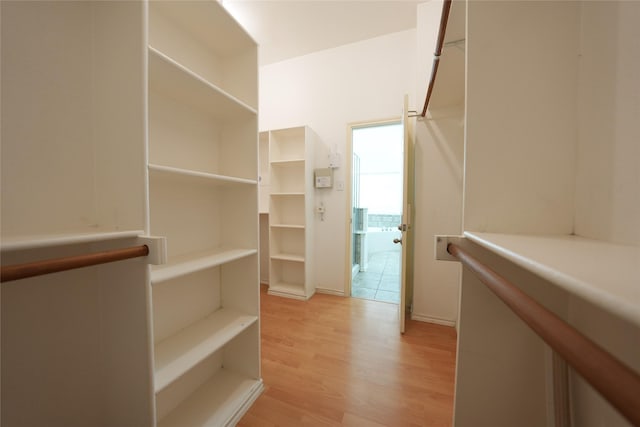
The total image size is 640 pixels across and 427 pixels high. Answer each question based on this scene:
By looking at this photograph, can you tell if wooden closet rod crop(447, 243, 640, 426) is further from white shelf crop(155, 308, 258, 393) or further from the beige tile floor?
the beige tile floor

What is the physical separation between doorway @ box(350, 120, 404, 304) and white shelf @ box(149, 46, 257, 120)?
7.78ft

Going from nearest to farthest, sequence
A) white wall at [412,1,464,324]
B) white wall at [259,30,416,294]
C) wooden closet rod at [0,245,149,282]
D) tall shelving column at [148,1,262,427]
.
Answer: wooden closet rod at [0,245,149,282] < tall shelving column at [148,1,262,427] < white wall at [412,1,464,324] < white wall at [259,30,416,294]

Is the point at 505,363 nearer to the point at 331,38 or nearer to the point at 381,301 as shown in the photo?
the point at 381,301

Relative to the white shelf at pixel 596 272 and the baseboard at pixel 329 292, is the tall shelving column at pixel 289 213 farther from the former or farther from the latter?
the white shelf at pixel 596 272

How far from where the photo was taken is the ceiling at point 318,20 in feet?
6.95

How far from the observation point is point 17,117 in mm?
664

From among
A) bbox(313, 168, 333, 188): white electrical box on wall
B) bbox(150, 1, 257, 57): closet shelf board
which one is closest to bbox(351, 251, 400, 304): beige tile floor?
bbox(313, 168, 333, 188): white electrical box on wall

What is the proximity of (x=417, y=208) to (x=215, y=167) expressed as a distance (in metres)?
1.81

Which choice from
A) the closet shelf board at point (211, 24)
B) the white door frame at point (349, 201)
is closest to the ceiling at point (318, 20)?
the white door frame at point (349, 201)

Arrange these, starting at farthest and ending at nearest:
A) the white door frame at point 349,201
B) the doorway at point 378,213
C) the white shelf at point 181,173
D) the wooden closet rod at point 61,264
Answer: the doorway at point 378,213 → the white door frame at point 349,201 → the white shelf at point 181,173 → the wooden closet rod at point 61,264

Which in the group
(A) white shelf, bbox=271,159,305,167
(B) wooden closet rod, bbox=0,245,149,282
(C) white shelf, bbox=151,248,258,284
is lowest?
(C) white shelf, bbox=151,248,258,284

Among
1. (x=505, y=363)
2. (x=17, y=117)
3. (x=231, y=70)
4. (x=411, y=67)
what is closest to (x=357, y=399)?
(x=505, y=363)

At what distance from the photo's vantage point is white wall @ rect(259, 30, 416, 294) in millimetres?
2451

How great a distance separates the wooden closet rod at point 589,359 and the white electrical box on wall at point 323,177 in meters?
2.34
